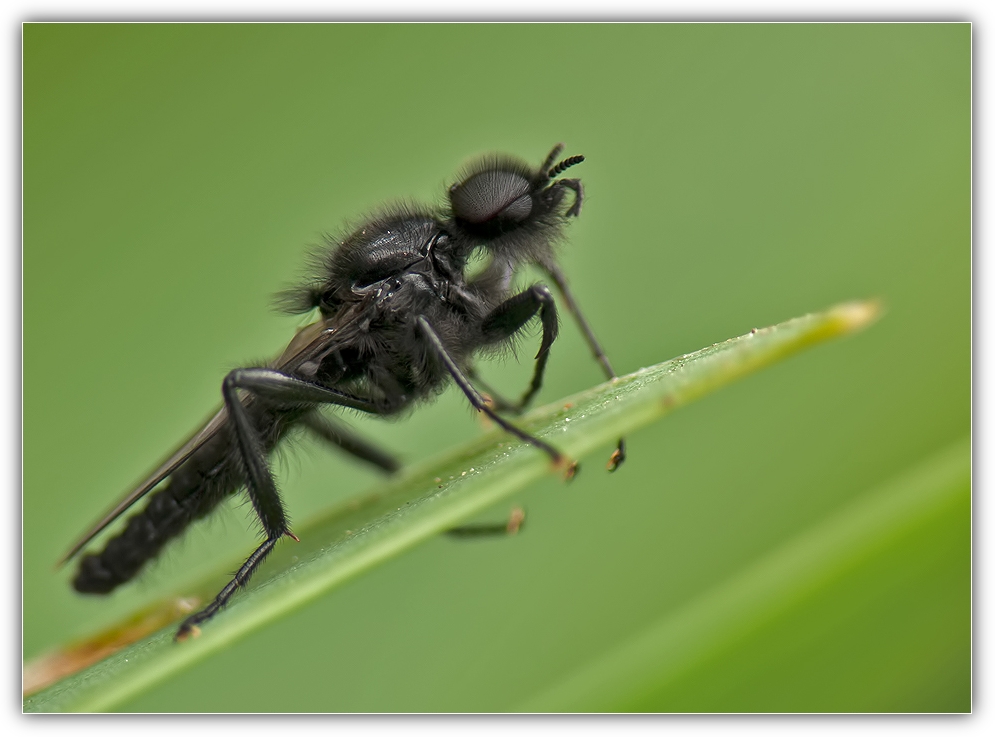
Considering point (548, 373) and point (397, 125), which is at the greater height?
point (397, 125)

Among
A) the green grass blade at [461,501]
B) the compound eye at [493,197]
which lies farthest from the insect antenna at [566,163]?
the green grass blade at [461,501]

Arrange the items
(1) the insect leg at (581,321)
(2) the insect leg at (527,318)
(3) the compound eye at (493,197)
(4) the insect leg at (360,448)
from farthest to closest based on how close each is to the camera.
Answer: (4) the insect leg at (360,448) < (1) the insect leg at (581,321) < (3) the compound eye at (493,197) < (2) the insect leg at (527,318)

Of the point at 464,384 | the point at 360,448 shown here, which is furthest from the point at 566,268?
the point at 464,384

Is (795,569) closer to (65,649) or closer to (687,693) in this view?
(687,693)

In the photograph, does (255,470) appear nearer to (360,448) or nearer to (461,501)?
(360,448)

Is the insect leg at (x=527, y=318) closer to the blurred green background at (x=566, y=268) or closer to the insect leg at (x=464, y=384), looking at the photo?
the insect leg at (x=464, y=384)

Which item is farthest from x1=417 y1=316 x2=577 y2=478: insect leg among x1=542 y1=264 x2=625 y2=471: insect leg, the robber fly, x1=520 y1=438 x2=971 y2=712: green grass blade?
x1=542 y1=264 x2=625 y2=471: insect leg

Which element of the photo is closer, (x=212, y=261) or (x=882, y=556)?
(x=882, y=556)

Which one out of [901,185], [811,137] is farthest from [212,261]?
[901,185]
